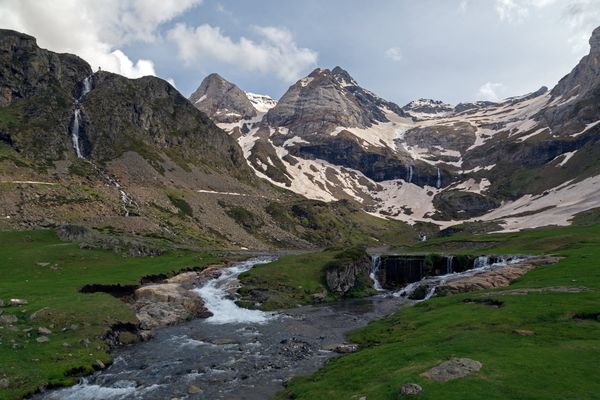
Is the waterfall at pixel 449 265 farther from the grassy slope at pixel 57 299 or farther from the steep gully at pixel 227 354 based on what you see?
the grassy slope at pixel 57 299

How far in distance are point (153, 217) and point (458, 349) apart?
129913 millimetres

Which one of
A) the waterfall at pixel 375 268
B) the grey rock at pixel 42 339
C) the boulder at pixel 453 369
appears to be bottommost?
the grey rock at pixel 42 339

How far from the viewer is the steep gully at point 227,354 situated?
3391 cm

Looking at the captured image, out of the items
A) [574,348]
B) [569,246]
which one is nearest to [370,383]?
[574,348]

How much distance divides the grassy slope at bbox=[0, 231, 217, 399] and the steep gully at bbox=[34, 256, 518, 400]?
2.81 m

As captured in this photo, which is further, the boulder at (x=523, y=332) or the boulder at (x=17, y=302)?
the boulder at (x=17, y=302)

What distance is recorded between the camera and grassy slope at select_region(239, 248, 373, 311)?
71900 mm

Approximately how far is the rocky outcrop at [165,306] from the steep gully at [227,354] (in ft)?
5.75

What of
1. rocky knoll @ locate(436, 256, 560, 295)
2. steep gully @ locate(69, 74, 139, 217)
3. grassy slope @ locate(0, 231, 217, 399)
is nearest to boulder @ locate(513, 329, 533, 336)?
rocky knoll @ locate(436, 256, 560, 295)

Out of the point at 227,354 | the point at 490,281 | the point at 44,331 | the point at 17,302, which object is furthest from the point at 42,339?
the point at 490,281

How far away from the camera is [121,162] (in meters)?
188

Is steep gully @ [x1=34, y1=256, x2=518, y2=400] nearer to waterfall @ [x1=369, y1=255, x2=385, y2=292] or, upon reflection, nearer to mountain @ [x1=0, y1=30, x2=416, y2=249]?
waterfall @ [x1=369, y1=255, x2=385, y2=292]

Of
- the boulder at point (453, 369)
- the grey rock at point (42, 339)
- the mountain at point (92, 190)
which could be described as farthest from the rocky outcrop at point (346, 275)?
the mountain at point (92, 190)

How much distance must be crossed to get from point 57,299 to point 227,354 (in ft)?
81.6
